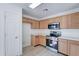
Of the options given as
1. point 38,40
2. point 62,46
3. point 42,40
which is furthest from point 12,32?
point 38,40

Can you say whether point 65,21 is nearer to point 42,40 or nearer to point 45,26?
point 45,26

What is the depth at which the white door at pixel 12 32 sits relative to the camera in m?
2.73

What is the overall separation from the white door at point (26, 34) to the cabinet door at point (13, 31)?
5.56ft

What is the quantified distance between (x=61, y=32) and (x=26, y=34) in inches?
86.6

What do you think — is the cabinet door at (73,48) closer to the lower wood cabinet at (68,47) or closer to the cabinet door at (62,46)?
the lower wood cabinet at (68,47)

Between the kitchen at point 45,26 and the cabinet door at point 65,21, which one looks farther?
the cabinet door at point 65,21

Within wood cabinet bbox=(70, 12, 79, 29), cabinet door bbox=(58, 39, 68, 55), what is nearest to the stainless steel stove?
cabinet door bbox=(58, 39, 68, 55)

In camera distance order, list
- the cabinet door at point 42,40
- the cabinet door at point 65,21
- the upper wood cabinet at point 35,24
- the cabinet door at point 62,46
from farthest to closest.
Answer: the upper wood cabinet at point 35,24 → the cabinet door at point 42,40 → the cabinet door at point 65,21 → the cabinet door at point 62,46

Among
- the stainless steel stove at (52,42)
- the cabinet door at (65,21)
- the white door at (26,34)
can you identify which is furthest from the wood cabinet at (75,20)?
the white door at (26,34)

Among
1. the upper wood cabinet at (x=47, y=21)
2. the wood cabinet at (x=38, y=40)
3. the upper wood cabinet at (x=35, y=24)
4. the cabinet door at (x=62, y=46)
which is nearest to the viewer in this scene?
the cabinet door at (x=62, y=46)

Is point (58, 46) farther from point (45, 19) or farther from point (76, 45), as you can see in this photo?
point (45, 19)

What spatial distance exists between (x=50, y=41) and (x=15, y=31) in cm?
209

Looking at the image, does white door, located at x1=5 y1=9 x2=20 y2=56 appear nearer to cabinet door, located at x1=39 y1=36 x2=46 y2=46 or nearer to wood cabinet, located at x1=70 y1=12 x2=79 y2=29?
cabinet door, located at x1=39 y1=36 x2=46 y2=46

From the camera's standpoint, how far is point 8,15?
2.75 metres
